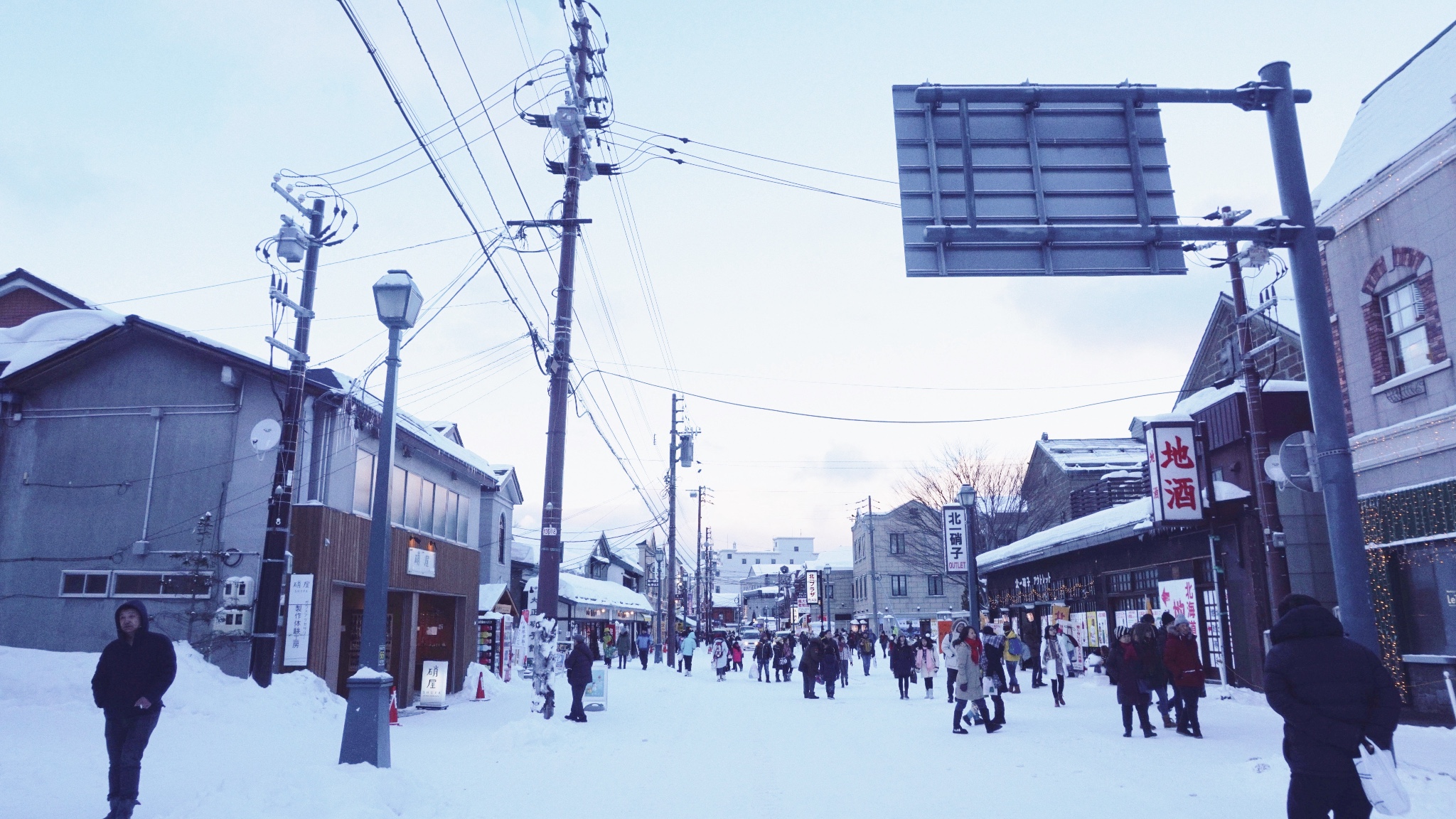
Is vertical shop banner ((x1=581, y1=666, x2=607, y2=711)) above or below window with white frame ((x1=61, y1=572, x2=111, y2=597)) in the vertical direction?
below

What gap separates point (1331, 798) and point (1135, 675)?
27.3 feet

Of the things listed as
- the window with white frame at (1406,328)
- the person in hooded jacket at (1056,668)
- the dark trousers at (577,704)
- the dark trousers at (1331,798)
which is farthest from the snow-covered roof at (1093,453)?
the dark trousers at (1331,798)

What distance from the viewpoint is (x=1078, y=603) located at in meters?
29.8

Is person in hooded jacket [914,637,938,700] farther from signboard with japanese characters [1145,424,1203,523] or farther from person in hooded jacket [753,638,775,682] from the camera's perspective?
person in hooded jacket [753,638,775,682]

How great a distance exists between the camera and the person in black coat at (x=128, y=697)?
7.07m

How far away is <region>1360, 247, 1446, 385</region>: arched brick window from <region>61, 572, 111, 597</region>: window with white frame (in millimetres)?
21476

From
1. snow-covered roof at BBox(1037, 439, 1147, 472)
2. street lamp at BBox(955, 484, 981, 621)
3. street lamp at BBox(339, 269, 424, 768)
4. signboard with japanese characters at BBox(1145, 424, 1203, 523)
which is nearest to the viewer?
street lamp at BBox(339, 269, 424, 768)

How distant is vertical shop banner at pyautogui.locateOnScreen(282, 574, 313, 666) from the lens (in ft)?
52.8

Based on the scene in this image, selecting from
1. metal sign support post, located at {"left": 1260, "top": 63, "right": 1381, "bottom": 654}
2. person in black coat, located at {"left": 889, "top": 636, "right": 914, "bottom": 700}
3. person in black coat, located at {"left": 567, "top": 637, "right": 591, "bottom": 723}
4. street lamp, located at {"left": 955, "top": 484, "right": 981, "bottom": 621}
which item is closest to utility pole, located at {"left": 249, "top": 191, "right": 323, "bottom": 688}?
person in black coat, located at {"left": 567, "top": 637, "right": 591, "bottom": 723}

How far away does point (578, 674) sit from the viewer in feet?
55.7

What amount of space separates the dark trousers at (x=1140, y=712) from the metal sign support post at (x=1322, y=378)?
4912mm

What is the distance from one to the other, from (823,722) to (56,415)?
1516 centimetres

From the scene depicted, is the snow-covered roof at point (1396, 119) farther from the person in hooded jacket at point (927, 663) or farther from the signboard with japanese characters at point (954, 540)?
the signboard with japanese characters at point (954, 540)

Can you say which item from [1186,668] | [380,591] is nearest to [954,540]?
[1186,668]
